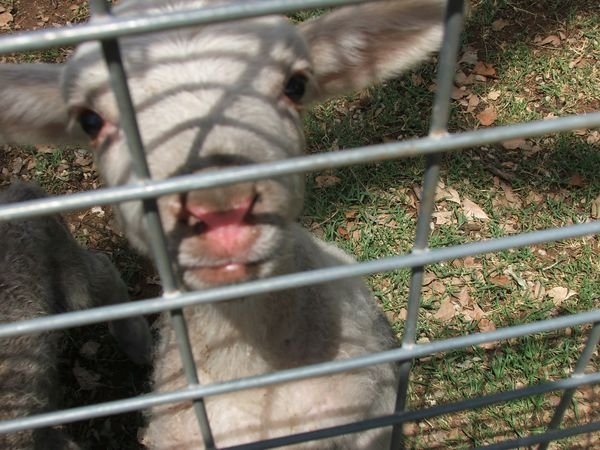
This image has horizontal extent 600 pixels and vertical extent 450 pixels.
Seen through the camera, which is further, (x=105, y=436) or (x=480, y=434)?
(x=105, y=436)

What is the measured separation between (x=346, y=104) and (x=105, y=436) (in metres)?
2.98

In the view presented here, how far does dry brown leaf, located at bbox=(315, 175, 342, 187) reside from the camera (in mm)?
4578

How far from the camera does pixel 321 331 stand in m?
2.42

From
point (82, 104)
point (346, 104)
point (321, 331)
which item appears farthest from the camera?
point (346, 104)

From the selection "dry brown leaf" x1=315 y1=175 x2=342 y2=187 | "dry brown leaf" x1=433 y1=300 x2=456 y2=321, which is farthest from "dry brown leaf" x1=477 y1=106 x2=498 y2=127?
"dry brown leaf" x1=433 y1=300 x2=456 y2=321

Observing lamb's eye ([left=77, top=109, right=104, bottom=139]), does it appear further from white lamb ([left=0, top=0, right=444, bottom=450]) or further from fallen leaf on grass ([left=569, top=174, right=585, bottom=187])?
fallen leaf on grass ([left=569, top=174, right=585, bottom=187])

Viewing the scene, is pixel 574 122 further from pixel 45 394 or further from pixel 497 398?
pixel 45 394

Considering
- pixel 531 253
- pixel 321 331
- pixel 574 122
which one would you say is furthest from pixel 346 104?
pixel 574 122

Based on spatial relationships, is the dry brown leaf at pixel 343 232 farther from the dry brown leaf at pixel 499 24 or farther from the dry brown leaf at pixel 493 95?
the dry brown leaf at pixel 499 24

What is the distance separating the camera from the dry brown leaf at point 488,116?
4.80 m

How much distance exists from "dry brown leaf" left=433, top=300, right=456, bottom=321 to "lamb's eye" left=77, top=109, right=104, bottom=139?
2.50 metres

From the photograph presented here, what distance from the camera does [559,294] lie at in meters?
3.87

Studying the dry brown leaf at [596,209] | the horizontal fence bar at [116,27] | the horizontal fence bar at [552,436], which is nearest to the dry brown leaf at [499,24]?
the dry brown leaf at [596,209]

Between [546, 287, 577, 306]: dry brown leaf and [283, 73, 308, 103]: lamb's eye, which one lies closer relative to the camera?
[283, 73, 308, 103]: lamb's eye
